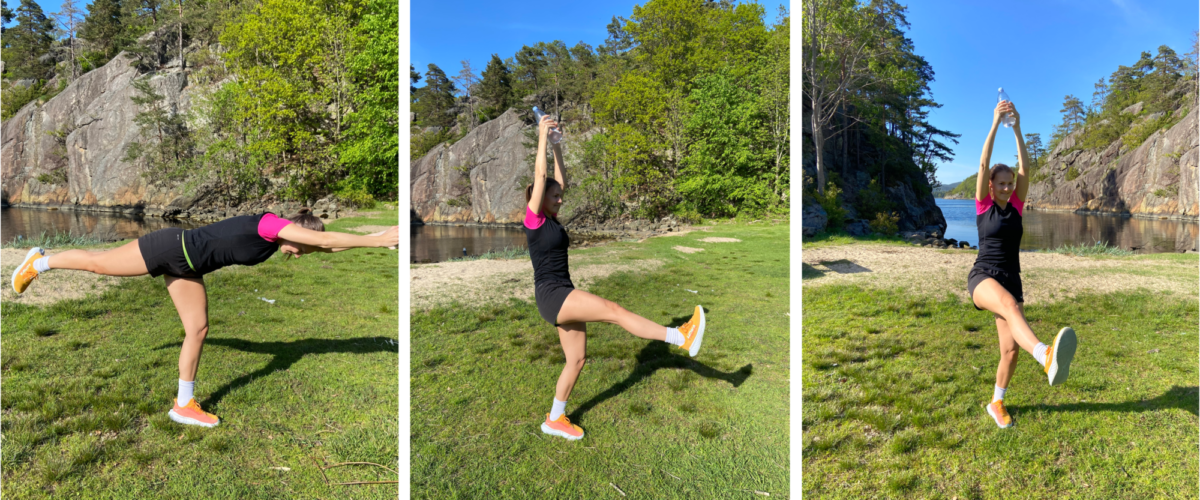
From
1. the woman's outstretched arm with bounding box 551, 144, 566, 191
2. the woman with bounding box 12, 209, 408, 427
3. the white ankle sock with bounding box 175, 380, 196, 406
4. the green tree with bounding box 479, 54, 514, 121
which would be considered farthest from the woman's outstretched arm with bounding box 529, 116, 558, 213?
the green tree with bounding box 479, 54, 514, 121

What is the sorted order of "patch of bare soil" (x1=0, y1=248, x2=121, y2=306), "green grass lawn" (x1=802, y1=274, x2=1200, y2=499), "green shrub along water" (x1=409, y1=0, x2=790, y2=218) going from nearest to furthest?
"green grass lawn" (x1=802, y1=274, x2=1200, y2=499), "patch of bare soil" (x1=0, y1=248, x2=121, y2=306), "green shrub along water" (x1=409, y1=0, x2=790, y2=218)

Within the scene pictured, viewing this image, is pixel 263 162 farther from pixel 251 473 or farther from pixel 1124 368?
pixel 1124 368

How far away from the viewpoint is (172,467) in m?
2.21

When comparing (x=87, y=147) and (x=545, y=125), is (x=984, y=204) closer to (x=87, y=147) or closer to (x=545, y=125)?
(x=545, y=125)

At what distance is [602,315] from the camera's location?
2104mm

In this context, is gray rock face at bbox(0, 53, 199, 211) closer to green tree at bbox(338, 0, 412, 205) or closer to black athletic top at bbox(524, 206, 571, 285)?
green tree at bbox(338, 0, 412, 205)

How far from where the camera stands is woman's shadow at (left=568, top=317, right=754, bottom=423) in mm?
2818

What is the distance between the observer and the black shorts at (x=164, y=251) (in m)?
2.44

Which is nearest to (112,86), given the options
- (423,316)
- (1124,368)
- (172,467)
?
(423,316)

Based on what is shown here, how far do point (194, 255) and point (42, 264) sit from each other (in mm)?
1210

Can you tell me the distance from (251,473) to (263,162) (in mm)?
10309

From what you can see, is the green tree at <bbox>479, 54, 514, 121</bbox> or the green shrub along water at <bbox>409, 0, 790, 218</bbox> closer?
the green tree at <bbox>479, 54, 514, 121</bbox>

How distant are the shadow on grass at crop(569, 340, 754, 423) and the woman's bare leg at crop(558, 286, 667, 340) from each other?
2.57 feet

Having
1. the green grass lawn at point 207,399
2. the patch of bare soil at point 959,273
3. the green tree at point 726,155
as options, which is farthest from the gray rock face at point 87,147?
the patch of bare soil at point 959,273
